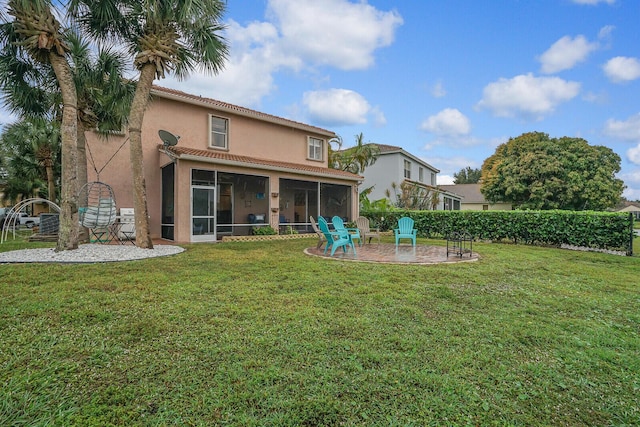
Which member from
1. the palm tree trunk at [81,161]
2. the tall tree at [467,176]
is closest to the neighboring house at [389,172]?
the palm tree trunk at [81,161]

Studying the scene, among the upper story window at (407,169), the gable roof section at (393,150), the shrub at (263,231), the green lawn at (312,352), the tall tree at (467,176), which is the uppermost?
the tall tree at (467,176)

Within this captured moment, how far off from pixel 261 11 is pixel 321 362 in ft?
47.4

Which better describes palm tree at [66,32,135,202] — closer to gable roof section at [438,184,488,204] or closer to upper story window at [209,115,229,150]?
upper story window at [209,115,229,150]

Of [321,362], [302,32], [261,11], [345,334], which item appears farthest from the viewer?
[302,32]

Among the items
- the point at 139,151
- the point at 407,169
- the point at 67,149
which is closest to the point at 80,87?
the point at 67,149

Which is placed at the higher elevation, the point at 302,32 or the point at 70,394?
the point at 302,32

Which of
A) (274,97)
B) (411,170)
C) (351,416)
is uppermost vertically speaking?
(274,97)

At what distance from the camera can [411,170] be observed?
2834 cm

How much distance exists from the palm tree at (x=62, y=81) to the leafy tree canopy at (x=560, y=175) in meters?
36.4

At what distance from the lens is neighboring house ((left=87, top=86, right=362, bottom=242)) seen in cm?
1280

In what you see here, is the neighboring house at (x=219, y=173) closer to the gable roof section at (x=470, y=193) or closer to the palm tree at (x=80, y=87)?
the palm tree at (x=80, y=87)

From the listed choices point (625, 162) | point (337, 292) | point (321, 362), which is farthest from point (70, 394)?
point (625, 162)

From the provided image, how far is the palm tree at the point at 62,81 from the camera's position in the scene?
7891 mm

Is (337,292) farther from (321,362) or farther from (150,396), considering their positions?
(150,396)
